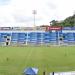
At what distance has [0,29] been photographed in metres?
52.7

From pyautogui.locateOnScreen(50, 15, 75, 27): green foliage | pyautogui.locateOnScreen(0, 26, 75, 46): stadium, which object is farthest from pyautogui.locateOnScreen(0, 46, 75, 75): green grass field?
pyautogui.locateOnScreen(50, 15, 75, 27): green foliage

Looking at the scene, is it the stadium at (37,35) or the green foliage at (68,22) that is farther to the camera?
the green foliage at (68,22)

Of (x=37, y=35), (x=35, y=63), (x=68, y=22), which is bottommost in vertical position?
(x=35, y=63)

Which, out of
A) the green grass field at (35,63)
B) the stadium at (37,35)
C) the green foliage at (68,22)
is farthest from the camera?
the green foliage at (68,22)

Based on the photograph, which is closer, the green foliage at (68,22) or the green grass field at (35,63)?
the green grass field at (35,63)

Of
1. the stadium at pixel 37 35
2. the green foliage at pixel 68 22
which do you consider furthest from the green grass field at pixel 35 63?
the green foliage at pixel 68 22

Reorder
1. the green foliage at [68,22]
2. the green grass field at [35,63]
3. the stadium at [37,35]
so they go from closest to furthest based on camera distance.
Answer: the green grass field at [35,63], the stadium at [37,35], the green foliage at [68,22]

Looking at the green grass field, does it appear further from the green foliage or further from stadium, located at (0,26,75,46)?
the green foliage

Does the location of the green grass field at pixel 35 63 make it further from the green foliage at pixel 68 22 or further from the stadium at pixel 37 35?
the green foliage at pixel 68 22

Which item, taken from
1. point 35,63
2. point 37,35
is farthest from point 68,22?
point 35,63

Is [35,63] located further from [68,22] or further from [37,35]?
[68,22]

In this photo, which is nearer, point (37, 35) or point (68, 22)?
point (37, 35)

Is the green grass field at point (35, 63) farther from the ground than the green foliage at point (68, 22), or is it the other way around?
the green foliage at point (68, 22)

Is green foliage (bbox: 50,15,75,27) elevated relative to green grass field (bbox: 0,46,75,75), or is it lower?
elevated
